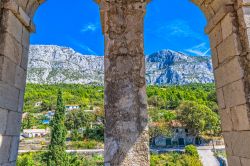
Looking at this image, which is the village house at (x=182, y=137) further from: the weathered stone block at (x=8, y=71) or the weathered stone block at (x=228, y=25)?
the weathered stone block at (x=8, y=71)

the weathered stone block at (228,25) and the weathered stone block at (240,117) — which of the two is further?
the weathered stone block at (228,25)

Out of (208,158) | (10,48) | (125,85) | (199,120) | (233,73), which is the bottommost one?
(208,158)

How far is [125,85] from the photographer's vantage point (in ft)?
11.6

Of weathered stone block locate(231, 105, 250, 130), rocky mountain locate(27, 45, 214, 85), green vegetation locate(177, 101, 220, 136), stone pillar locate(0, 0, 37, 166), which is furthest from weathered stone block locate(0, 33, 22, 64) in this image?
rocky mountain locate(27, 45, 214, 85)

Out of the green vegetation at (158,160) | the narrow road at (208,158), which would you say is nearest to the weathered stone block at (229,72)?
the green vegetation at (158,160)

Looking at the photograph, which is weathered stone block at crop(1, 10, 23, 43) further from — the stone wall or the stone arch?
the stone wall

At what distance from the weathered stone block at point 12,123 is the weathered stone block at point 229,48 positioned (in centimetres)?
386

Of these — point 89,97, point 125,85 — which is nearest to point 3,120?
point 125,85

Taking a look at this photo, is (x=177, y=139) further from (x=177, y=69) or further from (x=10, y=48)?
(x=177, y=69)

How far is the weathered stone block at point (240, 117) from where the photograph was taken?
11.8ft

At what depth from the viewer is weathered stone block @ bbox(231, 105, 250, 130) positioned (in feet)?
11.8

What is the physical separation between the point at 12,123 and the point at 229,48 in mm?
3947

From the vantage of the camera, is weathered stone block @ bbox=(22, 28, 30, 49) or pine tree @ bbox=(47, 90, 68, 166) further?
pine tree @ bbox=(47, 90, 68, 166)

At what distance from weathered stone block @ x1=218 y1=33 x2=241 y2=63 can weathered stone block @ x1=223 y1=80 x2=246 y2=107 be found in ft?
1.68
